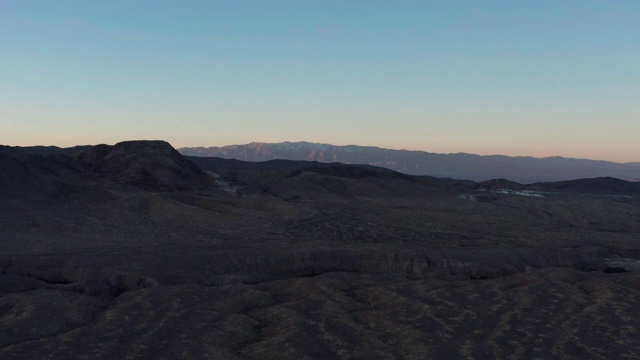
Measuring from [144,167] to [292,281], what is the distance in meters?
47.2

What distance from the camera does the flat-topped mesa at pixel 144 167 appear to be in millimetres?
60406

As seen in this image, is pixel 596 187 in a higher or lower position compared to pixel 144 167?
lower

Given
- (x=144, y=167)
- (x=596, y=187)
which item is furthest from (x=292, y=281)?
(x=596, y=187)

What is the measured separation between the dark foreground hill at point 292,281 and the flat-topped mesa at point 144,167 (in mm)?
12631

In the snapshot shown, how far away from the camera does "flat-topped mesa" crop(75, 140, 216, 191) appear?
6041 centimetres

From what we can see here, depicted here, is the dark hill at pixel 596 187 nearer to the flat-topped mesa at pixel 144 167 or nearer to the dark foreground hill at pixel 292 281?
the dark foreground hill at pixel 292 281

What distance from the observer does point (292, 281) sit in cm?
2119

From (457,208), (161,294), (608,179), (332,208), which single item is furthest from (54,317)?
(608,179)

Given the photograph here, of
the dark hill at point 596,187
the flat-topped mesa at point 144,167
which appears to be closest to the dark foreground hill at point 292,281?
the flat-topped mesa at point 144,167

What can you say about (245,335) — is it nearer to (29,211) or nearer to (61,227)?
(61,227)

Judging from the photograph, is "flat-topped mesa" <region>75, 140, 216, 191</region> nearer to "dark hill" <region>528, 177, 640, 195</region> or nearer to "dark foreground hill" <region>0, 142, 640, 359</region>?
"dark foreground hill" <region>0, 142, 640, 359</region>

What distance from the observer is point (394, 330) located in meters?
15.8

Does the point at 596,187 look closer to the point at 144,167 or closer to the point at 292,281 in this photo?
the point at 144,167

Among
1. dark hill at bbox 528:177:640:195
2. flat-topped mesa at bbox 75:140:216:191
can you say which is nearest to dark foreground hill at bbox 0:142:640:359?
flat-topped mesa at bbox 75:140:216:191
